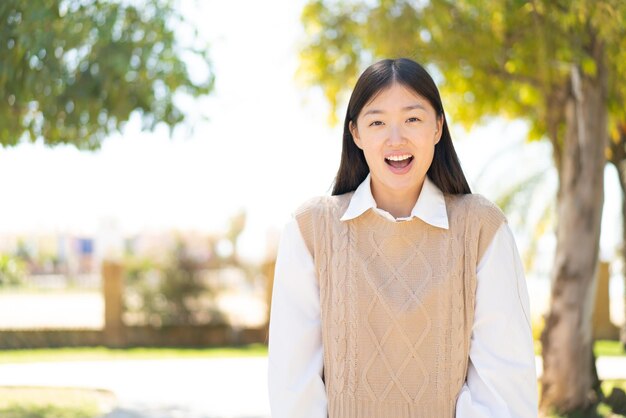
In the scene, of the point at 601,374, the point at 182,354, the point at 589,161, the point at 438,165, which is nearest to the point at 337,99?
the point at 589,161

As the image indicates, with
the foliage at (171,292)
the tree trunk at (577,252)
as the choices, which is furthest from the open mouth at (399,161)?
the foliage at (171,292)

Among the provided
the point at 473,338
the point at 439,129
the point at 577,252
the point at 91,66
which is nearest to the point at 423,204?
the point at 439,129

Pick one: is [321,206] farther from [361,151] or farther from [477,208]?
[477,208]

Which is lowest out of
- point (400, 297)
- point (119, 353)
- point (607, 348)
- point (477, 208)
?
point (607, 348)

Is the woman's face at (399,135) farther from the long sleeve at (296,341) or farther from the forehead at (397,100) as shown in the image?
the long sleeve at (296,341)

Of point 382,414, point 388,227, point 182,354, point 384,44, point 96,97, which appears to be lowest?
point 182,354

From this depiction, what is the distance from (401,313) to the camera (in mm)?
2359

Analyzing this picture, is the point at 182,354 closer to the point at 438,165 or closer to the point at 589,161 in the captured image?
the point at 589,161

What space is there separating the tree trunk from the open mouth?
5.89m

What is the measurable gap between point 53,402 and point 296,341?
7861mm

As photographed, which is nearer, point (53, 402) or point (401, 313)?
point (401, 313)

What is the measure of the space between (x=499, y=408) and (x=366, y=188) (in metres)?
0.67

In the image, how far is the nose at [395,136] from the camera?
2387 mm

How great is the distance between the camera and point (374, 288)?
239 centimetres
